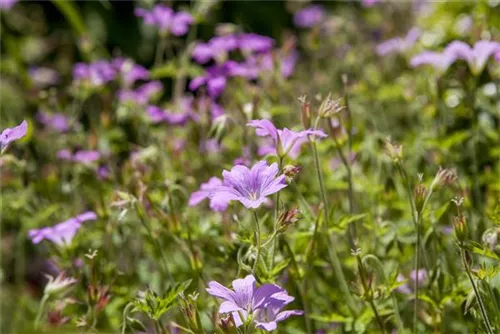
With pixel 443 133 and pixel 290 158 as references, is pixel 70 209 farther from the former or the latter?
pixel 443 133

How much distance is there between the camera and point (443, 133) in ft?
7.31

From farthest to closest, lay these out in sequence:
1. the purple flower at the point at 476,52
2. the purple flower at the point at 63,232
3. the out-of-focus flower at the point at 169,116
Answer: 1. the out-of-focus flower at the point at 169,116
2. the purple flower at the point at 476,52
3. the purple flower at the point at 63,232

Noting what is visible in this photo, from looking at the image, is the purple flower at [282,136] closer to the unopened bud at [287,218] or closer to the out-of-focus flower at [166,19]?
the unopened bud at [287,218]

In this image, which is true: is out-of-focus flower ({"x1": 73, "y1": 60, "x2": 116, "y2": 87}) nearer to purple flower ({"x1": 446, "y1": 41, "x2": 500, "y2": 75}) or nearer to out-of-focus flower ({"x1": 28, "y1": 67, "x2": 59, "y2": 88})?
out-of-focus flower ({"x1": 28, "y1": 67, "x2": 59, "y2": 88})

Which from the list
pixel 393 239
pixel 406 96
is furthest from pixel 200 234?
pixel 406 96

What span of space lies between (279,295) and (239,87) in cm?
133

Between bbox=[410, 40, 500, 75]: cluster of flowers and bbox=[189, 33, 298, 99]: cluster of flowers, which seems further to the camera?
bbox=[189, 33, 298, 99]: cluster of flowers

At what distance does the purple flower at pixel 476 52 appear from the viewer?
6.48ft

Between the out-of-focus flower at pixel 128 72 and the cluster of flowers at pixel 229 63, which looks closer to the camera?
the cluster of flowers at pixel 229 63

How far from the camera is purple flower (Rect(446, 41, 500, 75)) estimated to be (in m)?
1.98

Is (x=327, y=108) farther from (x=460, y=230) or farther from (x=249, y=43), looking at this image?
(x=249, y=43)

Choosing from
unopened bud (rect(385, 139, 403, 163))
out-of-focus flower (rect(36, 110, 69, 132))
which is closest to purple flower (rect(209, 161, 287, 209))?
unopened bud (rect(385, 139, 403, 163))

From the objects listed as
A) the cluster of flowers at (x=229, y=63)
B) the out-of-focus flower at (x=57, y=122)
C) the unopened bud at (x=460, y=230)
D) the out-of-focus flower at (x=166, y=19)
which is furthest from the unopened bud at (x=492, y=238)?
the out-of-focus flower at (x=57, y=122)

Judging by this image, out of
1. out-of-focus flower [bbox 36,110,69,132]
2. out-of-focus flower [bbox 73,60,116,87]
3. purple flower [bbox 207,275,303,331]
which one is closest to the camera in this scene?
purple flower [bbox 207,275,303,331]
